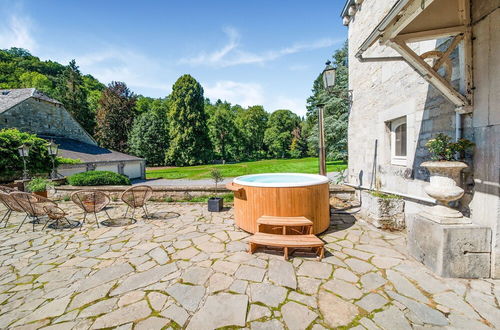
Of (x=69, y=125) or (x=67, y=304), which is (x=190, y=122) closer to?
(x=69, y=125)

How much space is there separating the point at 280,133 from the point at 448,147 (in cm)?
4241

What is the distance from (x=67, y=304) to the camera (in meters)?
2.35

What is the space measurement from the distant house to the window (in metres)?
21.4

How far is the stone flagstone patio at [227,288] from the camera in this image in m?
2.05

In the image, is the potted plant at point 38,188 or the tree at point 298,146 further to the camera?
the tree at point 298,146

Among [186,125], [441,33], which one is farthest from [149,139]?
[441,33]

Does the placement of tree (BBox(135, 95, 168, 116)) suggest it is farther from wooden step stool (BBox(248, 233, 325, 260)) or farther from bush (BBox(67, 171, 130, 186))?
wooden step stool (BBox(248, 233, 325, 260))

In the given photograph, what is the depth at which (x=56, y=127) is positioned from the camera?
20234 millimetres

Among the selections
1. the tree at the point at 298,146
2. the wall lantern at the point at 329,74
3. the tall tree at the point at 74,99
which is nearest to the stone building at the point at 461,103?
the wall lantern at the point at 329,74

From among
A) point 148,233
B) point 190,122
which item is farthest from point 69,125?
point 148,233

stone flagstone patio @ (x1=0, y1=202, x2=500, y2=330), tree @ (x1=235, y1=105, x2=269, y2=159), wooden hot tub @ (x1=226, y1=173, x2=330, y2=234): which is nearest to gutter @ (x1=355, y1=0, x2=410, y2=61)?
wooden hot tub @ (x1=226, y1=173, x2=330, y2=234)

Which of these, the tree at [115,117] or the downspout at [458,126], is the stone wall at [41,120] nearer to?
the tree at [115,117]

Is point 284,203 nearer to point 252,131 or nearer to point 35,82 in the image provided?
point 252,131

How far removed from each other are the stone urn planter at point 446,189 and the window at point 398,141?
78.2 inches
